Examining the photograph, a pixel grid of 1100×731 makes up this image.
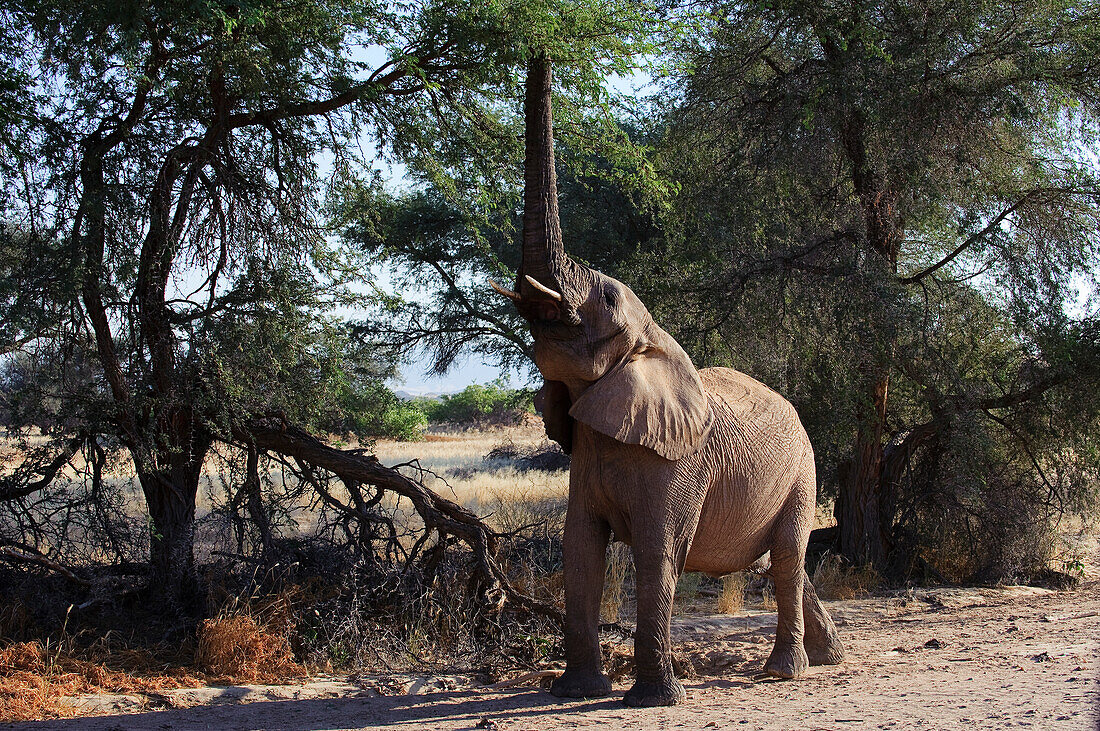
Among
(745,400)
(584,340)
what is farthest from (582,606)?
(745,400)

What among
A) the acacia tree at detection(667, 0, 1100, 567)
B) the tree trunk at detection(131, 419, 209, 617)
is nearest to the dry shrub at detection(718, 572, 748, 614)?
the acacia tree at detection(667, 0, 1100, 567)

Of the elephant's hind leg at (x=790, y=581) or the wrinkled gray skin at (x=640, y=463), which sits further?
the elephant's hind leg at (x=790, y=581)

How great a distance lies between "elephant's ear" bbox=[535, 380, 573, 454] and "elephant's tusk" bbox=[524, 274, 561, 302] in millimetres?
906

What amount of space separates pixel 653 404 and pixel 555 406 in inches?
28.9

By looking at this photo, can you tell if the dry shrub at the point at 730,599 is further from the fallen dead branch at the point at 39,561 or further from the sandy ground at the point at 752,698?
the fallen dead branch at the point at 39,561

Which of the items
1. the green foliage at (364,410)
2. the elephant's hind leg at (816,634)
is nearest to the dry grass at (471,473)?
the green foliage at (364,410)

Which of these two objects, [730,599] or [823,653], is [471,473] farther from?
[823,653]

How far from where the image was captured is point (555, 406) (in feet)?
21.6

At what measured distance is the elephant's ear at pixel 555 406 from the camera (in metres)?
6.55

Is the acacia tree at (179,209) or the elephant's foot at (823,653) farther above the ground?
the acacia tree at (179,209)

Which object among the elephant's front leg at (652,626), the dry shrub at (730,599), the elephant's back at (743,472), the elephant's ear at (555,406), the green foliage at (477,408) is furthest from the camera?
the green foliage at (477,408)

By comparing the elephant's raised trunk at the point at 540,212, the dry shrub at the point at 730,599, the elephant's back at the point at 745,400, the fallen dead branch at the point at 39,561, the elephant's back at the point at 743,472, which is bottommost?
the dry shrub at the point at 730,599

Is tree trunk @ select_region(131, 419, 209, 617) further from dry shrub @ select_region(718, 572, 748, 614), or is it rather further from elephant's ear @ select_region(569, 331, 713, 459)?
dry shrub @ select_region(718, 572, 748, 614)

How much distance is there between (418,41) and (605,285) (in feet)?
10.4
